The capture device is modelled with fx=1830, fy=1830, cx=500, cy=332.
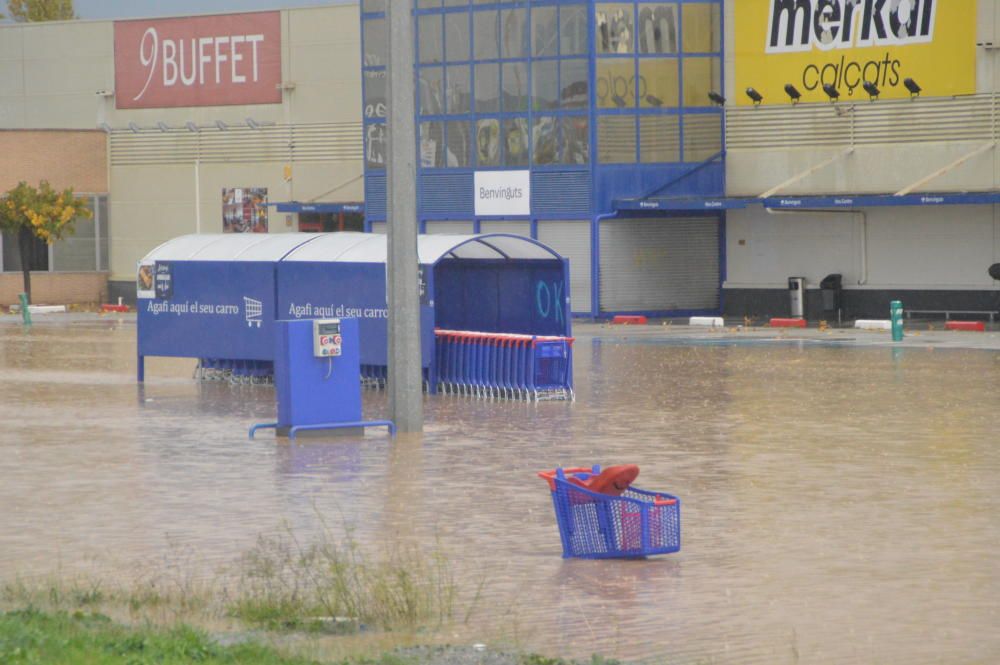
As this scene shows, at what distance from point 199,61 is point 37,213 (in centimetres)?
696

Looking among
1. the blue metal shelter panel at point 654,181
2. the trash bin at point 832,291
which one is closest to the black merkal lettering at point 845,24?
the blue metal shelter panel at point 654,181

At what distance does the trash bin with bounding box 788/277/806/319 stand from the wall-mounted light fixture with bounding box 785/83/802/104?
4.58 metres

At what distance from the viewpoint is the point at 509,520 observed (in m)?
14.0

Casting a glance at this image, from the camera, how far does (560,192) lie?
157 ft

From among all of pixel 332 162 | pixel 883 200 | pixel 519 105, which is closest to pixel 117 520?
pixel 883 200

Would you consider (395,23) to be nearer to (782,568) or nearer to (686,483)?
(686,483)

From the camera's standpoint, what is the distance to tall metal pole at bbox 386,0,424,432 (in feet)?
Result: 67.3

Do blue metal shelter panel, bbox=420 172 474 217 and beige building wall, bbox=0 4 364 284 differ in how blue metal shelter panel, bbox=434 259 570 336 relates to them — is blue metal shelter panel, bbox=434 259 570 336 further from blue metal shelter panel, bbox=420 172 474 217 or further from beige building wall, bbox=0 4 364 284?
beige building wall, bbox=0 4 364 284

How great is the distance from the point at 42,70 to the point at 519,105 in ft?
65.6

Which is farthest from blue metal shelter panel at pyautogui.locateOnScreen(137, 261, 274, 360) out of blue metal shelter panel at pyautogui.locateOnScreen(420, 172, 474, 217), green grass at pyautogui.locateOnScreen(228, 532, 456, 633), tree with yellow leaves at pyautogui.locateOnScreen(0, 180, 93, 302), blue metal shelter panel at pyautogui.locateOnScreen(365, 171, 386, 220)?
tree with yellow leaves at pyautogui.locateOnScreen(0, 180, 93, 302)

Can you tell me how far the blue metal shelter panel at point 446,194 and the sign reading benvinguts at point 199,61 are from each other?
27.7 feet

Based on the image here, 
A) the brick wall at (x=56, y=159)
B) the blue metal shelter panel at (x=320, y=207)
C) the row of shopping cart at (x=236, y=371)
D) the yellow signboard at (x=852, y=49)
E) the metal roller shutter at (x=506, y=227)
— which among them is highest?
the yellow signboard at (x=852, y=49)

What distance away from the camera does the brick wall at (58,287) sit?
58469mm

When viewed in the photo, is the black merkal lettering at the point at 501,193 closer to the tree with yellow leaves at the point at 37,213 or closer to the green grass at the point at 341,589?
the tree with yellow leaves at the point at 37,213
